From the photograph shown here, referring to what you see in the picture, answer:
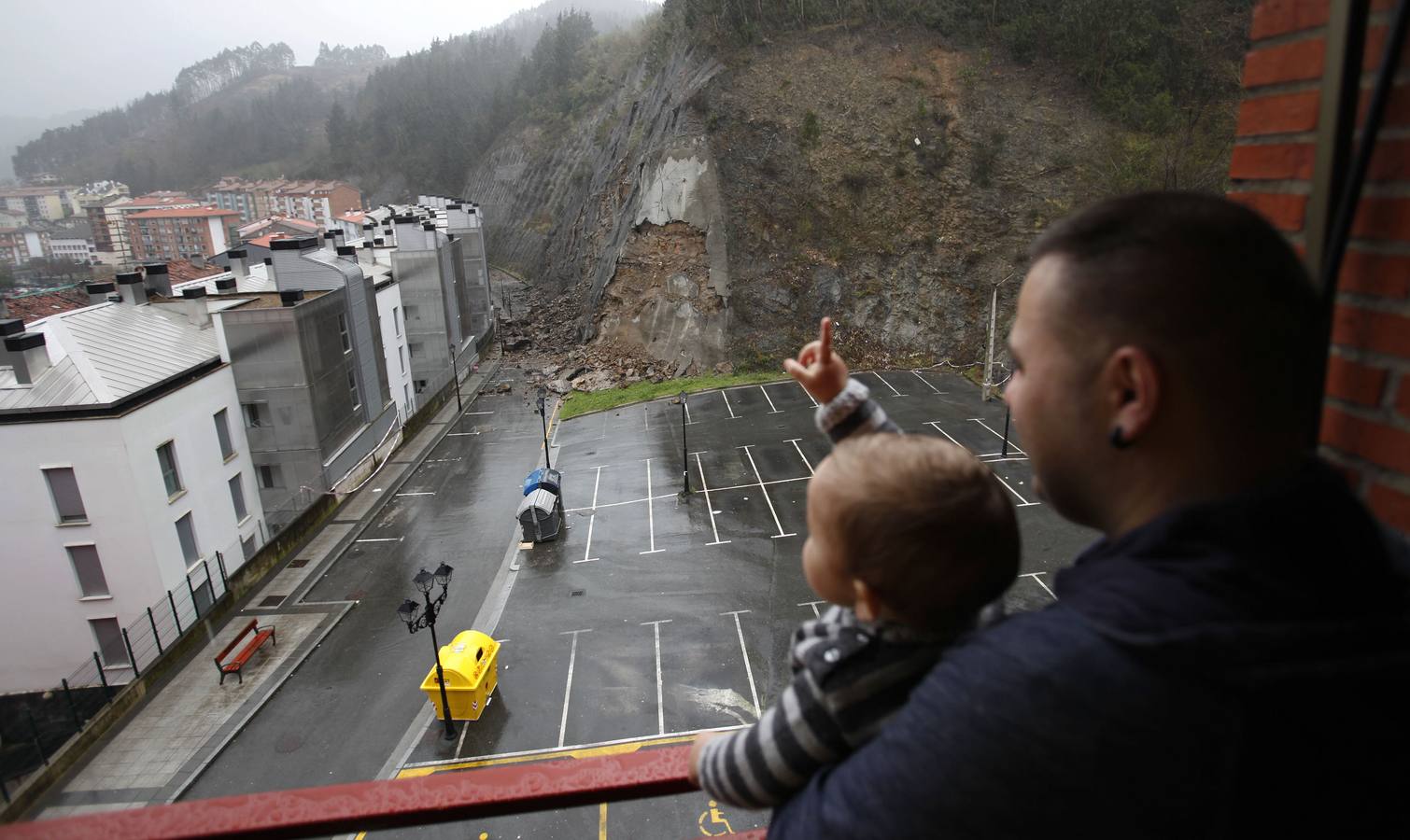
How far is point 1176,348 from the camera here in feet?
3.53

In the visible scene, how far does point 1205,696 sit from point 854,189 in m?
37.8

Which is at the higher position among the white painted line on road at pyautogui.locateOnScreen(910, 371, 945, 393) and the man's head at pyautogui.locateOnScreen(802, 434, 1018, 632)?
the man's head at pyautogui.locateOnScreen(802, 434, 1018, 632)

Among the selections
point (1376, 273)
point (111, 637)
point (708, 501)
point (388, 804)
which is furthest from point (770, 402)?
point (1376, 273)

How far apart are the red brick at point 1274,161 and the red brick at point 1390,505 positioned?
0.72 m

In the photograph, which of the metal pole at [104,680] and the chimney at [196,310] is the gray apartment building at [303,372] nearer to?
the chimney at [196,310]

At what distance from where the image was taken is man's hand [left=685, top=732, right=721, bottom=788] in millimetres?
1833

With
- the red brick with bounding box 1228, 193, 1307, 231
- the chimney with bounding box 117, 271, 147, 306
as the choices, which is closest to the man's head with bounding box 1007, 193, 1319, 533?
the red brick with bounding box 1228, 193, 1307, 231

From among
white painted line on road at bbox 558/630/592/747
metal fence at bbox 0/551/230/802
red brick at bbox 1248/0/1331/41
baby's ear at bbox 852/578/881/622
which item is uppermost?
red brick at bbox 1248/0/1331/41

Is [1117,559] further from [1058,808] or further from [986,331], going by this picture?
[986,331]

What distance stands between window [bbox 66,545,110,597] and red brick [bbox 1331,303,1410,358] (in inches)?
785

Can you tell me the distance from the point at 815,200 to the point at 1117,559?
37196mm

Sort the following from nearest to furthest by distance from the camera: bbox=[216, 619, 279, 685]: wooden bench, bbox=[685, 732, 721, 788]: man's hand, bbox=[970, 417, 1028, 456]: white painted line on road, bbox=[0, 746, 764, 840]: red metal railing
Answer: bbox=[685, 732, 721, 788]: man's hand < bbox=[0, 746, 764, 840]: red metal railing < bbox=[216, 619, 279, 685]: wooden bench < bbox=[970, 417, 1028, 456]: white painted line on road

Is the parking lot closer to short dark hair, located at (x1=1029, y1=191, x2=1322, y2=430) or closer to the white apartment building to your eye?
the white apartment building

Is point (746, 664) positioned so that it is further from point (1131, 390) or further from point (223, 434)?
point (1131, 390)
